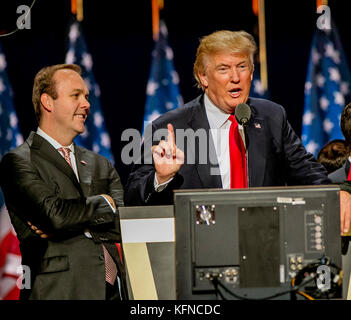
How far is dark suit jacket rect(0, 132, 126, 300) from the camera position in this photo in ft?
7.83

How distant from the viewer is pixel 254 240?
5.14ft

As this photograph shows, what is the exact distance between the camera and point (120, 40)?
5.55 meters

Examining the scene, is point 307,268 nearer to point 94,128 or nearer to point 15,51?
point 94,128

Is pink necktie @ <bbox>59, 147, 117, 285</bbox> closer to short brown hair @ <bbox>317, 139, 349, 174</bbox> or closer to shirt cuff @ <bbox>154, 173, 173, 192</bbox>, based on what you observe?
shirt cuff @ <bbox>154, 173, 173, 192</bbox>

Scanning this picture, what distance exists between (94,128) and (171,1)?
1454 mm

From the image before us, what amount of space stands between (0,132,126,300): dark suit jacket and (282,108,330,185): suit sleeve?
808 mm

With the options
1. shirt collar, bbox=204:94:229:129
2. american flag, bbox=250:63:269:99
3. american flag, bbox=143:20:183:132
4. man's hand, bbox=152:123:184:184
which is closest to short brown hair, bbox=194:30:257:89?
shirt collar, bbox=204:94:229:129

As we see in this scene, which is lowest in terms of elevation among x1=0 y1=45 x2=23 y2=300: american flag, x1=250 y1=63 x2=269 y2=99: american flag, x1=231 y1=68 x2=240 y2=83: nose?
x1=0 y1=45 x2=23 y2=300: american flag

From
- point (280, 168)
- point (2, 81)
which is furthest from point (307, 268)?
point (2, 81)

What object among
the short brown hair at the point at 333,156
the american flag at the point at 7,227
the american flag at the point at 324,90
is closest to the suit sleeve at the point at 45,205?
the short brown hair at the point at 333,156

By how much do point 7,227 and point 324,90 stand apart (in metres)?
3.37

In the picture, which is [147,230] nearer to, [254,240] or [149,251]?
[149,251]

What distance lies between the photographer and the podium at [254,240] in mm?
1559
